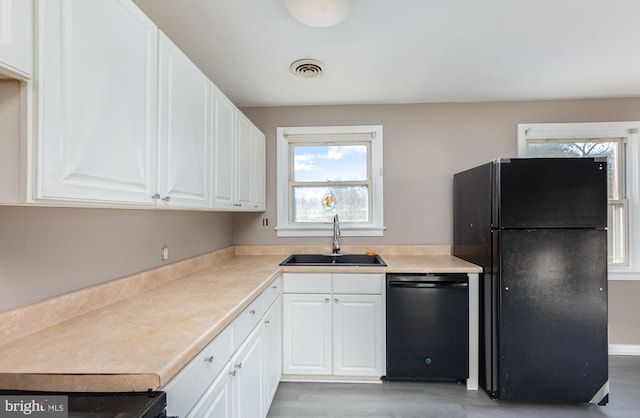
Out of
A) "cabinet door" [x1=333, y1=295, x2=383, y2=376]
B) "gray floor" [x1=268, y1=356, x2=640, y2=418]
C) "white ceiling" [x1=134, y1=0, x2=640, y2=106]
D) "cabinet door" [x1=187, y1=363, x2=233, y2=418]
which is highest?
"white ceiling" [x1=134, y1=0, x2=640, y2=106]

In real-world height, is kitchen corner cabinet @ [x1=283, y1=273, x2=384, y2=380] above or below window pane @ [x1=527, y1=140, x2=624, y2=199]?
below

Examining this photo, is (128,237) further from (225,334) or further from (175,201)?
(225,334)

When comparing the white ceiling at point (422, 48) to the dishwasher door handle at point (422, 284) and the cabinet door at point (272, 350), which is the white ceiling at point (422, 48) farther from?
the cabinet door at point (272, 350)

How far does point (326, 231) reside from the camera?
2.95m

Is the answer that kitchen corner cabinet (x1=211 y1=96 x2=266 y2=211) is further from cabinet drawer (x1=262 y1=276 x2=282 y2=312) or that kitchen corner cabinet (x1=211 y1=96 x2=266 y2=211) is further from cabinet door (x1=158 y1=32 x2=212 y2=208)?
cabinet drawer (x1=262 y1=276 x2=282 y2=312)

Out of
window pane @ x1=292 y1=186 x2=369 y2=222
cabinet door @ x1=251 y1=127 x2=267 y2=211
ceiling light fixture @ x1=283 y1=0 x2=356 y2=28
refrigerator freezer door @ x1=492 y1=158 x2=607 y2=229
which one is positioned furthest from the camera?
window pane @ x1=292 y1=186 x2=369 y2=222

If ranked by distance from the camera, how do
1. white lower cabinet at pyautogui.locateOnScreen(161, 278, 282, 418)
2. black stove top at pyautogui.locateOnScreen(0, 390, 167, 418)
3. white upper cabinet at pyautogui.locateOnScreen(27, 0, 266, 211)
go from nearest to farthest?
black stove top at pyautogui.locateOnScreen(0, 390, 167, 418)
white upper cabinet at pyautogui.locateOnScreen(27, 0, 266, 211)
white lower cabinet at pyautogui.locateOnScreen(161, 278, 282, 418)

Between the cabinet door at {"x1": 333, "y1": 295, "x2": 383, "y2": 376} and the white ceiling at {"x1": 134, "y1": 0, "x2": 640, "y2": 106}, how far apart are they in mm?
1786

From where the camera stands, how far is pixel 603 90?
2.63m

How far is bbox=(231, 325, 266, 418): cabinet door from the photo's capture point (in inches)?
51.5

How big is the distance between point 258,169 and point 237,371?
1.79 metres

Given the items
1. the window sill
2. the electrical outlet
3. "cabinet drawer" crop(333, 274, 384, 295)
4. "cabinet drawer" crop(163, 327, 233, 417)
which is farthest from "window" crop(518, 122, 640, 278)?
the electrical outlet

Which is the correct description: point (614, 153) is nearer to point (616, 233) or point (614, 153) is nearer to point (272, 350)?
point (616, 233)

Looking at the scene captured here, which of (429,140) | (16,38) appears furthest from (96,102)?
(429,140)
